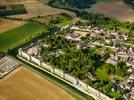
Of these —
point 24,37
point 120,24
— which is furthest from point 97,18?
point 24,37

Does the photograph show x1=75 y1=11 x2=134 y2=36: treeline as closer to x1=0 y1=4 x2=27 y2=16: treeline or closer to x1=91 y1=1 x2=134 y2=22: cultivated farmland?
x1=91 y1=1 x2=134 y2=22: cultivated farmland

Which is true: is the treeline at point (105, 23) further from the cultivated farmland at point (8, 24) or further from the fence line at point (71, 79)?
the fence line at point (71, 79)

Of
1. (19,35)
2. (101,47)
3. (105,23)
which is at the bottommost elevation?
(101,47)

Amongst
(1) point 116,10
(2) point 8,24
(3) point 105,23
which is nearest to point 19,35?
(2) point 8,24

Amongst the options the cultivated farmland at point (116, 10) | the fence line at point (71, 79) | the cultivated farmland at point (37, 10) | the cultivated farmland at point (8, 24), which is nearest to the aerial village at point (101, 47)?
the fence line at point (71, 79)

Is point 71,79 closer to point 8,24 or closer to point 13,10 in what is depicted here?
point 8,24
